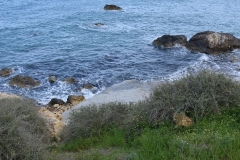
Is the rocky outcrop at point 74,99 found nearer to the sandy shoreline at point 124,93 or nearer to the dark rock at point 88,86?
the sandy shoreline at point 124,93

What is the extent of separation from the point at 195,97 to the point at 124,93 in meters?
8.34

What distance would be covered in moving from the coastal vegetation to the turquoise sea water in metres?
8.37

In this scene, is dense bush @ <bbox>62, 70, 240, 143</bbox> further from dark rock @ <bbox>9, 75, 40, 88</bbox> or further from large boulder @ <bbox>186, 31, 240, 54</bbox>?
large boulder @ <bbox>186, 31, 240, 54</bbox>

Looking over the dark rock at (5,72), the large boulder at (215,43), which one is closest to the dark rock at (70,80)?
the dark rock at (5,72)

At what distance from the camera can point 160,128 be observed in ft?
26.2

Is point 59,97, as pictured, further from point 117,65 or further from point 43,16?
point 43,16

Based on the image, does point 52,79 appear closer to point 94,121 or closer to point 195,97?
point 94,121

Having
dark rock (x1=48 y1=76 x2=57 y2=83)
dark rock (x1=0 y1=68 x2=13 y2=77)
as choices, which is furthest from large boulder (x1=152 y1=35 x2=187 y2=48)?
dark rock (x1=0 y1=68 x2=13 y2=77)

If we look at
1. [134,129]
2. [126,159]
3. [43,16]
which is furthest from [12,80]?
[43,16]

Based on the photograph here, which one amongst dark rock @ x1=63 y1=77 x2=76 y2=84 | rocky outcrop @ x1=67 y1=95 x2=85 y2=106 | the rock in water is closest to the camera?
the rock in water

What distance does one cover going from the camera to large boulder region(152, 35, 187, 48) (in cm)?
2655

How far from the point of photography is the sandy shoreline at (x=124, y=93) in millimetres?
15316

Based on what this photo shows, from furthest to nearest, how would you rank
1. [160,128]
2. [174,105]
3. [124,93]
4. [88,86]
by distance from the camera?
[88,86] < [124,93] < [174,105] < [160,128]

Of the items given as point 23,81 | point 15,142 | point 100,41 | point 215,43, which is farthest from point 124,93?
point 100,41
